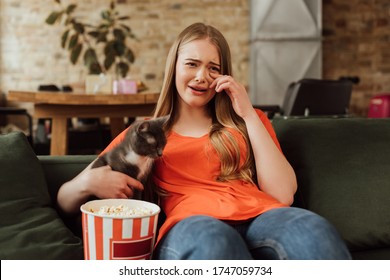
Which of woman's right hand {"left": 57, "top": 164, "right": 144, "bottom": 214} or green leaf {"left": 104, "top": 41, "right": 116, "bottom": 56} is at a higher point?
green leaf {"left": 104, "top": 41, "right": 116, "bottom": 56}

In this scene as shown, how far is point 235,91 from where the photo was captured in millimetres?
1478

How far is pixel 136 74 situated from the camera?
21.7 feet

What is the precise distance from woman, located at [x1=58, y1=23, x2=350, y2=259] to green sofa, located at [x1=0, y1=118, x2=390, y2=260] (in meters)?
0.10

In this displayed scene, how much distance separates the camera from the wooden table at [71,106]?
120 inches

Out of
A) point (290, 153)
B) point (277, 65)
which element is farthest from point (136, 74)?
point (290, 153)

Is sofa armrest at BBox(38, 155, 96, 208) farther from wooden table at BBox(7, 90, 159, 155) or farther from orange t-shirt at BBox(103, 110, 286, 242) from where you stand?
wooden table at BBox(7, 90, 159, 155)

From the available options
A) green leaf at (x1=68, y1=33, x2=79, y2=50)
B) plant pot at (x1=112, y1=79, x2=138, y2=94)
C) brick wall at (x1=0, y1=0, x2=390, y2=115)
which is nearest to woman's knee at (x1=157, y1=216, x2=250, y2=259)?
plant pot at (x1=112, y1=79, x2=138, y2=94)

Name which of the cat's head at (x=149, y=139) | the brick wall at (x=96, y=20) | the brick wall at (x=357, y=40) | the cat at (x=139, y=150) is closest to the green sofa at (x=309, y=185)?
the cat at (x=139, y=150)

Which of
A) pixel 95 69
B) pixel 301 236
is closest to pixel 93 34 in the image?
pixel 95 69

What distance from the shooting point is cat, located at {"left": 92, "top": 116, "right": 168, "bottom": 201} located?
128 cm

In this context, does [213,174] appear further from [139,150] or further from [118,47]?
[118,47]

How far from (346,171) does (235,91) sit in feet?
1.76
